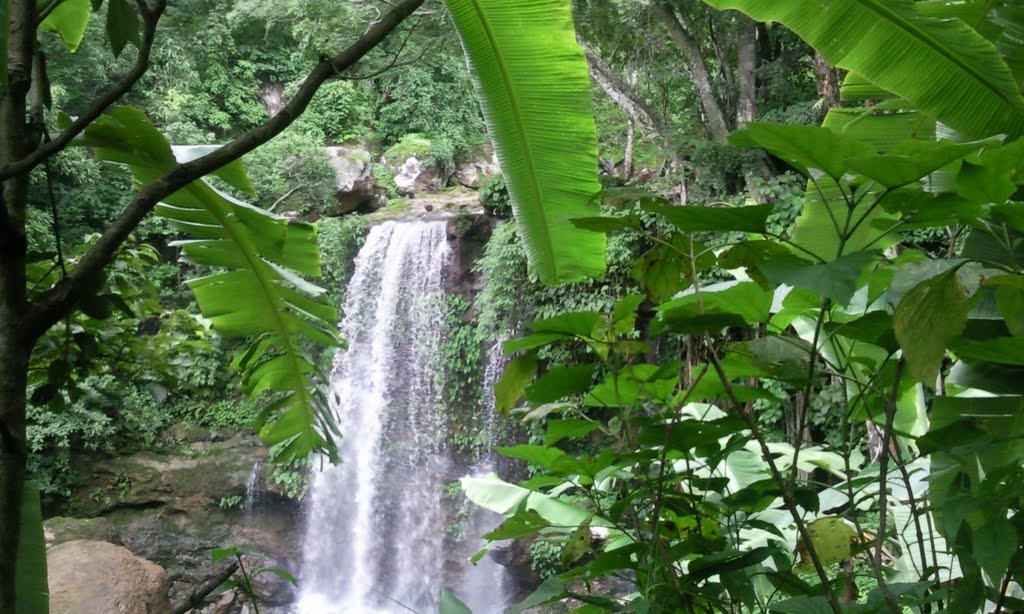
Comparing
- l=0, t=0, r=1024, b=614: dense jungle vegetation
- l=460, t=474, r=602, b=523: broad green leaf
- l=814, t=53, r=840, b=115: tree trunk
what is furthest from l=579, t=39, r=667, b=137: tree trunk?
l=460, t=474, r=602, b=523: broad green leaf

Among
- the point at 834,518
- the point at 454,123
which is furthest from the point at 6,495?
the point at 454,123

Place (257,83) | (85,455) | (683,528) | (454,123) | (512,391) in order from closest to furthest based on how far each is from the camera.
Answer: (512,391) < (683,528) < (85,455) < (454,123) < (257,83)

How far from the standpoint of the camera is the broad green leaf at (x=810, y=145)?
60 cm

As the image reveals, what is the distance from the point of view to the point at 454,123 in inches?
501

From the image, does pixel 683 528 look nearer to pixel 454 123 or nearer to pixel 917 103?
pixel 917 103

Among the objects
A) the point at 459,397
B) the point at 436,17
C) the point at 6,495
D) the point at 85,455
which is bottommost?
the point at 85,455

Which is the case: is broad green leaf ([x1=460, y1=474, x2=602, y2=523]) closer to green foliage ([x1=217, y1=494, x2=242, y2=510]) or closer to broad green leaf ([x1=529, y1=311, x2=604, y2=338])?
broad green leaf ([x1=529, y1=311, x2=604, y2=338])

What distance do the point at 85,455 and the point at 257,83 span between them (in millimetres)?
8110

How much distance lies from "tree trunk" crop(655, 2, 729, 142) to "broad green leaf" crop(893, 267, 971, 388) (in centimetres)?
639

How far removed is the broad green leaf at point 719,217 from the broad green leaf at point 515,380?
0.25 m

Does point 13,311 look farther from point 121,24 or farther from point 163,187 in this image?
point 121,24

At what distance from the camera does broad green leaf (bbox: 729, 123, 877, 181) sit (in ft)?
1.98

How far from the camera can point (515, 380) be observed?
34.1 inches

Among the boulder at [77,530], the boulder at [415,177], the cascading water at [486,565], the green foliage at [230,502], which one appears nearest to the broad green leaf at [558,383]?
the cascading water at [486,565]
